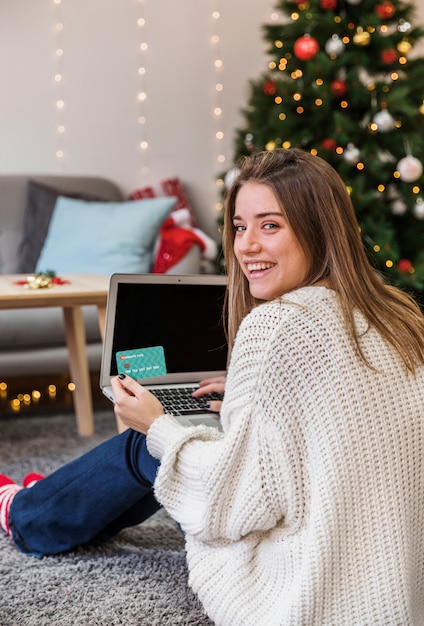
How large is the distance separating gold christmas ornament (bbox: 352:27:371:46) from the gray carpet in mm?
2088

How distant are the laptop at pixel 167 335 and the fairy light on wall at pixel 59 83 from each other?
2.27 metres

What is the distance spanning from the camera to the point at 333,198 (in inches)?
46.3

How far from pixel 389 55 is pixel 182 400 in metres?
2.11

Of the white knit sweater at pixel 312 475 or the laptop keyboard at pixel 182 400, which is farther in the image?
the laptop keyboard at pixel 182 400

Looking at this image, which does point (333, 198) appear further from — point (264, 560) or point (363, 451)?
point (264, 560)

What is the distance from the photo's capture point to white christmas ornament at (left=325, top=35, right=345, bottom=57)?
311 cm

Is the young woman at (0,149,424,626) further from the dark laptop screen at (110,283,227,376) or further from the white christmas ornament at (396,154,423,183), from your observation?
the white christmas ornament at (396,154,423,183)

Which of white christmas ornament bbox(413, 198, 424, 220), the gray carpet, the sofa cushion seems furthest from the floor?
white christmas ornament bbox(413, 198, 424, 220)

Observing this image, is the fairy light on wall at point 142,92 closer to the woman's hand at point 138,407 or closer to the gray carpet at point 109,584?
the gray carpet at point 109,584

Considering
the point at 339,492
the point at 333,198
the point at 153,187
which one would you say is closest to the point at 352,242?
the point at 333,198

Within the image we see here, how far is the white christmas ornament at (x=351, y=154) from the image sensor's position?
3092 mm

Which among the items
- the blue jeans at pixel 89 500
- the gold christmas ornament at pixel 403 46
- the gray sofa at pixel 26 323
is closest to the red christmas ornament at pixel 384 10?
the gold christmas ornament at pixel 403 46

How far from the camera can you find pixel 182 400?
5.17ft

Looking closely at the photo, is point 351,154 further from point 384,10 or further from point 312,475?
point 312,475
